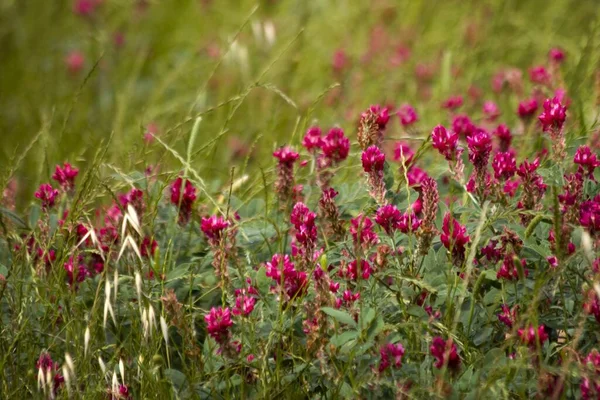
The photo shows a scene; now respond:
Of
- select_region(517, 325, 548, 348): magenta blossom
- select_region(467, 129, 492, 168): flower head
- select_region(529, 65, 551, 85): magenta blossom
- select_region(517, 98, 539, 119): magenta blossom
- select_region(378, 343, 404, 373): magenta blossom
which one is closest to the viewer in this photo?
select_region(517, 325, 548, 348): magenta blossom

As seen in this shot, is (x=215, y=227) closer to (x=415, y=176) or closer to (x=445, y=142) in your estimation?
(x=445, y=142)

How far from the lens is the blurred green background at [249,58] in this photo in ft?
14.5

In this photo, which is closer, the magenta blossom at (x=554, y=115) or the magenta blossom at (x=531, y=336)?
the magenta blossom at (x=531, y=336)

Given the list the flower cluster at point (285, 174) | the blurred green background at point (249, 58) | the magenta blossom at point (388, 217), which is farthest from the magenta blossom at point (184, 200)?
the blurred green background at point (249, 58)

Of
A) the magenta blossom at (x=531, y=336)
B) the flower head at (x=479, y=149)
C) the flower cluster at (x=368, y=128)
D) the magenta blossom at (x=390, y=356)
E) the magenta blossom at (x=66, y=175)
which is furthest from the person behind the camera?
the magenta blossom at (x=66, y=175)

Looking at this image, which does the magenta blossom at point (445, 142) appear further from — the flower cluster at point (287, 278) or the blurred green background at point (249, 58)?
the blurred green background at point (249, 58)

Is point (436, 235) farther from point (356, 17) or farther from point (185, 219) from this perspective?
point (356, 17)

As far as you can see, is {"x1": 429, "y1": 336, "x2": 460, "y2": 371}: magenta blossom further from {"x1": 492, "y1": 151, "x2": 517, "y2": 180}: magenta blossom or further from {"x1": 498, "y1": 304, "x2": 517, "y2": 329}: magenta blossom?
{"x1": 492, "y1": 151, "x2": 517, "y2": 180}: magenta blossom

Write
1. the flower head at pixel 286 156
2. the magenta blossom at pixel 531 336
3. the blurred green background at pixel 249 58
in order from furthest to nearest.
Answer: the blurred green background at pixel 249 58 < the flower head at pixel 286 156 < the magenta blossom at pixel 531 336

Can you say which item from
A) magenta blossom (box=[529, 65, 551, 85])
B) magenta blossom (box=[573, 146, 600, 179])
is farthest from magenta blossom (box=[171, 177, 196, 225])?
magenta blossom (box=[529, 65, 551, 85])

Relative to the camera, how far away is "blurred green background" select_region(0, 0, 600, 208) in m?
4.41

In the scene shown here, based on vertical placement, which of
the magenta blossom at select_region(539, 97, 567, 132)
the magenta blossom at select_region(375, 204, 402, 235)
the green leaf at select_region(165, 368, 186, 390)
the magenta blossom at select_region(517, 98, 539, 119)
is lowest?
the green leaf at select_region(165, 368, 186, 390)

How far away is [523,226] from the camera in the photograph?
7.02 feet

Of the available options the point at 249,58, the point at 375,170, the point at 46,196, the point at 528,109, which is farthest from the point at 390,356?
the point at 249,58
